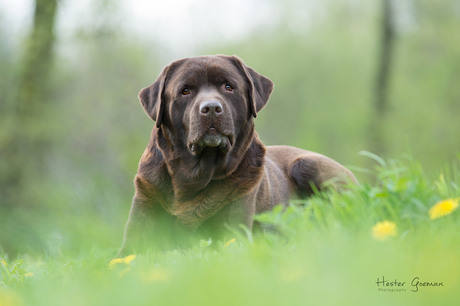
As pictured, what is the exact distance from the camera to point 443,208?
2.46 metres

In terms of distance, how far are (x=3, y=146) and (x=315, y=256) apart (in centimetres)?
823

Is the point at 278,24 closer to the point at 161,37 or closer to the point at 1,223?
the point at 161,37

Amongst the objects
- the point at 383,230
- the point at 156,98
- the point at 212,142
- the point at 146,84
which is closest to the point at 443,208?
the point at 383,230

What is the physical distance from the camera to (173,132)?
163 inches

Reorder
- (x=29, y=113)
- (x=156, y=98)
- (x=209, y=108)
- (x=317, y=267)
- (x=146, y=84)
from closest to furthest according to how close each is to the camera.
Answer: (x=317, y=267) → (x=209, y=108) → (x=156, y=98) → (x=29, y=113) → (x=146, y=84)

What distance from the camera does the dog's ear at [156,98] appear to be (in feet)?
13.7

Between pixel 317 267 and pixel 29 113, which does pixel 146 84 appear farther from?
pixel 317 267

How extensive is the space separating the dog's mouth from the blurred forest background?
59.8 inches

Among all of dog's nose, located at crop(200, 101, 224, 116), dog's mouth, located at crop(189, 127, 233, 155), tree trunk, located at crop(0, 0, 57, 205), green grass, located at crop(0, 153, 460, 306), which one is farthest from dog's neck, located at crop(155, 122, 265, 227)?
tree trunk, located at crop(0, 0, 57, 205)

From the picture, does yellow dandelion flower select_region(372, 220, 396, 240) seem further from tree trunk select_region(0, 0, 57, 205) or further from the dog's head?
tree trunk select_region(0, 0, 57, 205)

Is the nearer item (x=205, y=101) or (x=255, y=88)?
(x=205, y=101)

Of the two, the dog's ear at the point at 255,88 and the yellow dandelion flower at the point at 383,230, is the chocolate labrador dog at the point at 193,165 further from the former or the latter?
the yellow dandelion flower at the point at 383,230

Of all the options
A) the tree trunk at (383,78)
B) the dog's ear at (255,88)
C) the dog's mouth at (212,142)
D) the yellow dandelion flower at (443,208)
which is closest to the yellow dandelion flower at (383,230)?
the yellow dandelion flower at (443,208)

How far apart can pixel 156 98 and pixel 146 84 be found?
1144 centimetres
